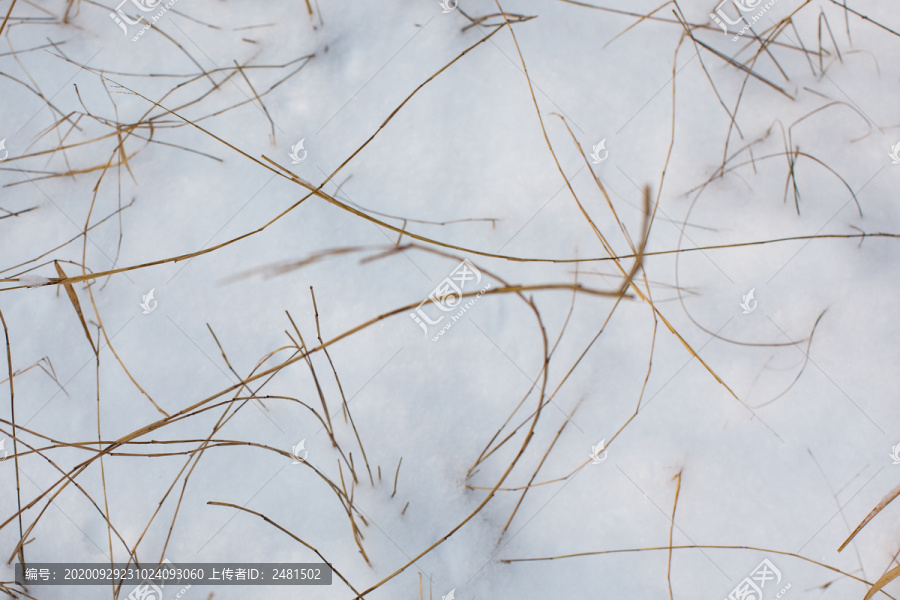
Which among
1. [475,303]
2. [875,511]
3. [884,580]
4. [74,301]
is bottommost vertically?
[884,580]

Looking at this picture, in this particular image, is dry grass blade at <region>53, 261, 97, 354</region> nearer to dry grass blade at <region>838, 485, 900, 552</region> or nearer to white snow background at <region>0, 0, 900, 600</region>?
white snow background at <region>0, 0, 900, 600</region>

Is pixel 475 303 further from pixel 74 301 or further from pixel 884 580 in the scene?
pixel 884 580

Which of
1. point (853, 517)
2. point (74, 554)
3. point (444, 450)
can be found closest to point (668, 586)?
point (853, 517)

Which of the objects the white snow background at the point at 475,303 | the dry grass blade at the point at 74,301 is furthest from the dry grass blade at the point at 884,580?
the dry grass blade at the point at 74,301

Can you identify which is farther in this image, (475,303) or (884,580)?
(475,303)

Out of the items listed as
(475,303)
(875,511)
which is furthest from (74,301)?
(875,511)

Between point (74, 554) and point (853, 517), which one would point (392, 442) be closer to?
point (74, 554)

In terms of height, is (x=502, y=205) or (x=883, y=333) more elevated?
(x=502, y=205)

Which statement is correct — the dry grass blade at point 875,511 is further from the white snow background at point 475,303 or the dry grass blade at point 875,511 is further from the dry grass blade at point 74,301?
Result: the dry grass blade at point 74,301

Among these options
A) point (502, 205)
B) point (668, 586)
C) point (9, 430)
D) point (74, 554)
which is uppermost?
point (502, 205)
